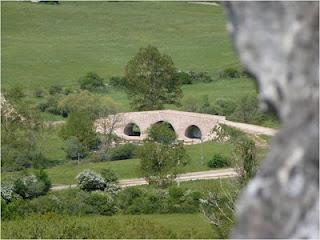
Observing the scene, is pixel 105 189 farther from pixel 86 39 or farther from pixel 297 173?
pixel 86 39

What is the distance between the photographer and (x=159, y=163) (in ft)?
143

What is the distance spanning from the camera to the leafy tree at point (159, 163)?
1692 inches

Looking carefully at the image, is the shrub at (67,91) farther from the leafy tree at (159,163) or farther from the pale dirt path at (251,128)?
the leafy tree at (159,163)

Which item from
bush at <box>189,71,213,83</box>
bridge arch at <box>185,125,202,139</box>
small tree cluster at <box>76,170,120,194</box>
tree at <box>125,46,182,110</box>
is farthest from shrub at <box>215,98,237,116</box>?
small tree cluster at <box>76,170,120,194</box>

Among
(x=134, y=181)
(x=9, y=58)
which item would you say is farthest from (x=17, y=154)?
(x=9, y=58)

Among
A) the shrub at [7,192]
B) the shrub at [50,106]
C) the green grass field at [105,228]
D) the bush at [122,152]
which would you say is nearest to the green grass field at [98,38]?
the shrub at [50,106]

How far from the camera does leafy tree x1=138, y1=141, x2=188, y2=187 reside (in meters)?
43.0

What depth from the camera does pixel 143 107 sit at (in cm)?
6456

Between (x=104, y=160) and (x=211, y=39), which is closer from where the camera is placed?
(x=104, y=160)

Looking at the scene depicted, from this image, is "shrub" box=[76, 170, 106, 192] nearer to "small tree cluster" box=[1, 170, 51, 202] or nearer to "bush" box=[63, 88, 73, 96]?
"small tree cluster" box=[1, 170, 51, 202]

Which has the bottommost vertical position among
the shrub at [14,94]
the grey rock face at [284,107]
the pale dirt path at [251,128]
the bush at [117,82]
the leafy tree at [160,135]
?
the pale dirt path at [251,128]

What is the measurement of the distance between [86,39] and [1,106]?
4150cm

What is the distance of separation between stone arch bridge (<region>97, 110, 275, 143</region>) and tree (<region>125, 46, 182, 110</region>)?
371 cm

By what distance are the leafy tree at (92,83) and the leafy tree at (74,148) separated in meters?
22.9
